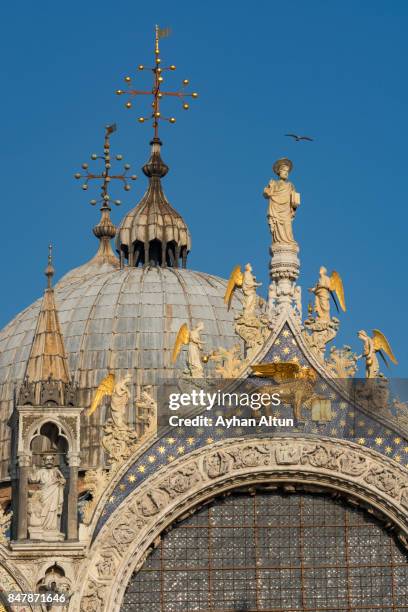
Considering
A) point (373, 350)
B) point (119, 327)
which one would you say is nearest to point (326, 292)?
point (373, 350)

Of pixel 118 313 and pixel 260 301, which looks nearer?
pixel 260 301

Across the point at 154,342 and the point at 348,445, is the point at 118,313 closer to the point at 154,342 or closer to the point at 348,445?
the point at 154,342

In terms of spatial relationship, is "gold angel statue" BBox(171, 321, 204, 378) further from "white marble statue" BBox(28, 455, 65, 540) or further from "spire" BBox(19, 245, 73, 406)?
"white marble statue" BBox(28, 455, 65, 540)

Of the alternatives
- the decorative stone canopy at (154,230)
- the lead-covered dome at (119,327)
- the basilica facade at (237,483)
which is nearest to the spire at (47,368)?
the basilica facade at (237,483)

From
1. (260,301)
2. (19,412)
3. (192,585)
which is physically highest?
(260,301)

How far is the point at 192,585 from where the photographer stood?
3684 cm

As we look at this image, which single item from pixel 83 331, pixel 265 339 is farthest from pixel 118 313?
pixel 265 339

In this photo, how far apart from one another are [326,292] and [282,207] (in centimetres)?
160

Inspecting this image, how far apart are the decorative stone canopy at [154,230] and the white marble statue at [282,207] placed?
11988 millimetres

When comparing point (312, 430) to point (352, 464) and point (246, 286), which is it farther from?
point (246, 286)

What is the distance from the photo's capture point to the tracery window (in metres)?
36.8

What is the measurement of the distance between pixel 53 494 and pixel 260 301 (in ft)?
31.0

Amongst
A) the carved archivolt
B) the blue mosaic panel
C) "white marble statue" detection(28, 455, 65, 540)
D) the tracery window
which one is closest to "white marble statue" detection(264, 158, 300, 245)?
the blue mosaic panel

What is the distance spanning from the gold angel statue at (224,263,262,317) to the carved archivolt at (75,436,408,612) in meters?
2.21
